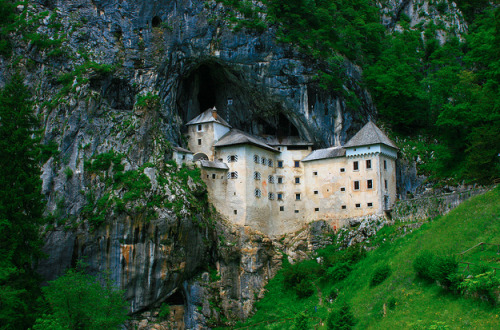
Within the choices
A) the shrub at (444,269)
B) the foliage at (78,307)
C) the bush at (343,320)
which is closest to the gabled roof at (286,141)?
the bush at (343,320)

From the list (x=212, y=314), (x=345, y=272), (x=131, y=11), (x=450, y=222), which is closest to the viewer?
(x=450, y=222)

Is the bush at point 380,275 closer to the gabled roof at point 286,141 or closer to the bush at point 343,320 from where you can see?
the bush at point 343,320

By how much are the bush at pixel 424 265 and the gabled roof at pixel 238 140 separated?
2790 cm

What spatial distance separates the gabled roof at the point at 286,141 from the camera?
6172 centimetres

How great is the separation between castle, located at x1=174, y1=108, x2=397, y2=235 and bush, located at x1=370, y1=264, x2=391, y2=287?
14469 mm

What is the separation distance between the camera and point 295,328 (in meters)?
41.3

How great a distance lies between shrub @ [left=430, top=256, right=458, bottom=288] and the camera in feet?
99.2

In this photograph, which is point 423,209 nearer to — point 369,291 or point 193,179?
point 369,291

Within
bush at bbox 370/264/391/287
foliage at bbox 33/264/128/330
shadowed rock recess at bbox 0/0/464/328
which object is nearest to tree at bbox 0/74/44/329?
foliage at bbox 33/264/128/330

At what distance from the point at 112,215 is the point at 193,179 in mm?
9855

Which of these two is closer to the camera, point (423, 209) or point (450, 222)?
point (450, 222)

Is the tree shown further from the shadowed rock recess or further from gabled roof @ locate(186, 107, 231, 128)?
gabled roof @ locate(186, 107, 231, 128)

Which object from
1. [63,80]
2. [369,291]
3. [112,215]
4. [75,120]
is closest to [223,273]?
[112,215]

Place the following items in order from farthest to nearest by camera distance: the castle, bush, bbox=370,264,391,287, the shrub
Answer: the castle
bush, bbox=370,264,391,287
the shrub
